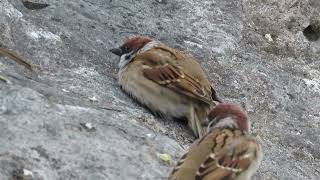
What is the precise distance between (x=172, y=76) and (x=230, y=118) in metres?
1.01

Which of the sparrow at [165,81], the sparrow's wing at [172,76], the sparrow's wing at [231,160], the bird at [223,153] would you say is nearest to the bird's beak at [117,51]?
the sparrow at [165,81]

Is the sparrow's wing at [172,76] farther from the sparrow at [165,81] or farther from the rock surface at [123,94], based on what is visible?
the rock surface at [123,94]

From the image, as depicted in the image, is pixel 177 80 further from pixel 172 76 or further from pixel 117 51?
pixel 117 51

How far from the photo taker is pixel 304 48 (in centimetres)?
617

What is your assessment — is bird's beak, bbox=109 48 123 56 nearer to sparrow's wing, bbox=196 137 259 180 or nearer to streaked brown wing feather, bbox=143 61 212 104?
streaked brown wing feather, bbox=143 61 212 104

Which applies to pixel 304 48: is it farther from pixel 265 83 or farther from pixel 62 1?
pixel 62 1

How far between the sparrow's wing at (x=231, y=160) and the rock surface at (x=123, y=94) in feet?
0.87

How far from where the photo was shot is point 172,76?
5.43 meters

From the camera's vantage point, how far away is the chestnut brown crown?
558 cm

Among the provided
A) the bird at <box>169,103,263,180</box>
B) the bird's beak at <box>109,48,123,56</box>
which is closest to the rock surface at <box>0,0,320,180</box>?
the bird's beak at <box>109,48,123,56</box>

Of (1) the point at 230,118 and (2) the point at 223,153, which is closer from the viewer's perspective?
(2) the point at 223,153

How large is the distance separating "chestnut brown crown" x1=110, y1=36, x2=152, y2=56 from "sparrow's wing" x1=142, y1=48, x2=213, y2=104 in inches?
3.7

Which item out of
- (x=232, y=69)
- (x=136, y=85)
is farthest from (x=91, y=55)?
(x=232, y=69)

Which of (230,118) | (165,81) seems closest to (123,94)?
(165,81)
